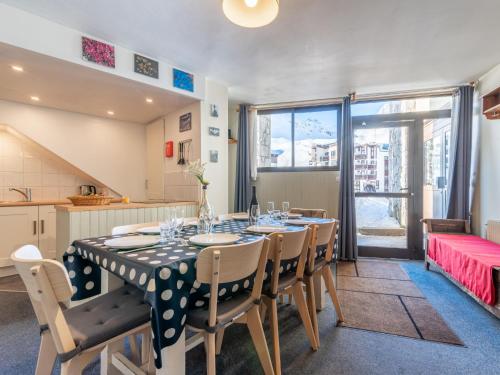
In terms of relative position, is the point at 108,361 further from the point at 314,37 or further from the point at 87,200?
the point at 314,37

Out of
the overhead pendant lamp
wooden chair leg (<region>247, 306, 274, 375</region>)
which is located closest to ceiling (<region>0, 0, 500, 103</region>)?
the overhead pendant lamp

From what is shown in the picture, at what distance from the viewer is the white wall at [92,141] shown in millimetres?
3340

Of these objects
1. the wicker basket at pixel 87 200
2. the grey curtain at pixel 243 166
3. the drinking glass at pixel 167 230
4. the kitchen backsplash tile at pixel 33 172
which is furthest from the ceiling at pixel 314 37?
the kitchen backsplash tile at pixel 33 172

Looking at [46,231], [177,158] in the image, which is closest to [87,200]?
[177,158]

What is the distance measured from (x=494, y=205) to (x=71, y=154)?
5433 mm

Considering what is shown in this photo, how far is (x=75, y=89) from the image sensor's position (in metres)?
2.88

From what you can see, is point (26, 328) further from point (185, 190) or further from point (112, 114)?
point (112, 114)

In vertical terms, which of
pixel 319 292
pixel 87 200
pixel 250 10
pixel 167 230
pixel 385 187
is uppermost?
pixel 250 10

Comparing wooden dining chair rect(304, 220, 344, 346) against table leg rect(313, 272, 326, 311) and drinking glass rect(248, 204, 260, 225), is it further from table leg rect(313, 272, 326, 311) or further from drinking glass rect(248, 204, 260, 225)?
drinking glass rect(248, 204, 260, 225)

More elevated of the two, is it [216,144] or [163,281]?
[216,144]

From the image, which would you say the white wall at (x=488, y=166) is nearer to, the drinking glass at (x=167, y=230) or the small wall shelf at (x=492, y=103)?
the small wall shelf at (x=492, y=103)

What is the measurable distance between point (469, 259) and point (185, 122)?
341 cm

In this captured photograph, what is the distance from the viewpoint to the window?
163 inches

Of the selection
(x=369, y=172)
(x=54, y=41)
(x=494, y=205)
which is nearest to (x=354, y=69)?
(x=369, y=172)
